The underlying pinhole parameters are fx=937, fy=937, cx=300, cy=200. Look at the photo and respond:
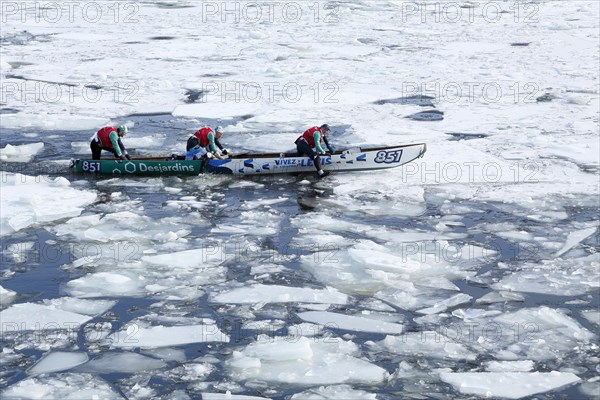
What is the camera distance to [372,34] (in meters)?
26.0

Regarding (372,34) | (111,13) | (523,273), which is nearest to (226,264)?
(523,273)

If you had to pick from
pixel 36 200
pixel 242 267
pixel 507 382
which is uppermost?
pixel 36 200

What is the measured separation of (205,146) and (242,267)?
428 centimetres

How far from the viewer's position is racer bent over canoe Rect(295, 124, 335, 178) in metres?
14.4

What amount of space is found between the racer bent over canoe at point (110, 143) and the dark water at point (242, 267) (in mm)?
516

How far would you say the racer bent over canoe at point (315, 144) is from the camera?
1444cm

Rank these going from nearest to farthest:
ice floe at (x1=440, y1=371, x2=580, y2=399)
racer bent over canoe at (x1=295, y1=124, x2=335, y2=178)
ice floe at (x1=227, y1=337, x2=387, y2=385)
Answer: ice floe at (x1=440, y1=371, x2=580, y2=399) < ice floe at (x1=227, y1=337, x2=387, y2=385) < racer bent over canoe at (x1=295, y1=124, x2=335, y2=178)

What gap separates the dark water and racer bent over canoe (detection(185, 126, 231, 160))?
45 centimetres

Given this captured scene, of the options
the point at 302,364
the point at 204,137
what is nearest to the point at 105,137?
the point at 204,137

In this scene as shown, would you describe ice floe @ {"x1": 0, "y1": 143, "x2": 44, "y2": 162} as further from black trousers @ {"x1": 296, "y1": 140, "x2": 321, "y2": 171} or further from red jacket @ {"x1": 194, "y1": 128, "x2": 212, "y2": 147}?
black trousers @ {"x1": 296, "y1": 140, "x2": 321, "y2": 171}

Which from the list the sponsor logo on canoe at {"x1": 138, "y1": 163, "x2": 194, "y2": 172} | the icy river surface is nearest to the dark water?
the icy river surface

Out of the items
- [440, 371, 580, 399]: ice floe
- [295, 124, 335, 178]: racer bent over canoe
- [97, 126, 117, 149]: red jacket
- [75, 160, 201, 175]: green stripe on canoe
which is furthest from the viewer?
[97, 126, 117, 149]: red jacket

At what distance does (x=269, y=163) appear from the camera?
1458 cm

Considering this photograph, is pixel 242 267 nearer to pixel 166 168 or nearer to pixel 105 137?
pixel 166 168
